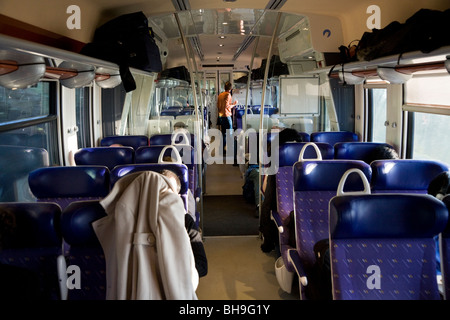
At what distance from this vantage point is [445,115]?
12.1ft

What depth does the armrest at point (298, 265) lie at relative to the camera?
8.38 feet

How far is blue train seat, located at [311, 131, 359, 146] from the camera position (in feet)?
17.9

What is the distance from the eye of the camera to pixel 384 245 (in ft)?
6.89

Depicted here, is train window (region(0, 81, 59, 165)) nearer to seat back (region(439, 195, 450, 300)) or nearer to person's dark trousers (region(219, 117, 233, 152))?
seat back (region(439, 195, 450, 300))

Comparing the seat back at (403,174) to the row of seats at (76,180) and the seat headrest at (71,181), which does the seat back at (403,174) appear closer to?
the row of seats at (76,180)

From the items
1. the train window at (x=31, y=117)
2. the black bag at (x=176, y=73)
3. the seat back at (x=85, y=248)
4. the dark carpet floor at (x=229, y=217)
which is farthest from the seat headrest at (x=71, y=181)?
the black bag at (x=176, y=73)

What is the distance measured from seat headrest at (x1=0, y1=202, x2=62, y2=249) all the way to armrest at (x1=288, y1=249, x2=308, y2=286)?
5.15 ft

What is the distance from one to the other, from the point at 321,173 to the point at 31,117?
9.56 ft

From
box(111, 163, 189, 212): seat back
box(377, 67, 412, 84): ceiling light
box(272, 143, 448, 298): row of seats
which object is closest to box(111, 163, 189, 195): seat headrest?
box(111, 163, 189, 212): seat back

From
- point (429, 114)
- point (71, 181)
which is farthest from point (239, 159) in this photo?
point (71, 181)

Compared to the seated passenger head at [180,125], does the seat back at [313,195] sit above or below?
below

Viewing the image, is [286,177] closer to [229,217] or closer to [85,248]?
[229,217]
